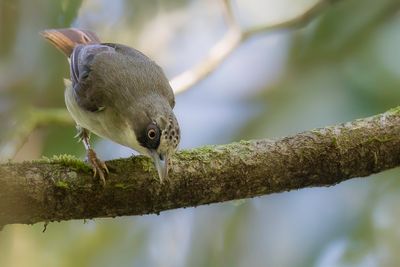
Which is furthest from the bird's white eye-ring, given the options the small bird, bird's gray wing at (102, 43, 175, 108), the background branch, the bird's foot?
the background branch

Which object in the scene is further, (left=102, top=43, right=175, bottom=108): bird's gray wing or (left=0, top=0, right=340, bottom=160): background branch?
(left=0, top=0, right=340, bottom=160): background branch

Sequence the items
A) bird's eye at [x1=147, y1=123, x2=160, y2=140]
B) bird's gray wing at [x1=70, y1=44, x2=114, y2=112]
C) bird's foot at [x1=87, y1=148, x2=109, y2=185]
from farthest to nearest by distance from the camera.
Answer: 1. bird's gray wing at [x1=70, y1=44, x2=114, y2=112]
2. bird's eye at [x1=147, y1=123, x2=160, y2=140]
3. bird's foot at [x1=87, y1=148, x2=109, y2=185]

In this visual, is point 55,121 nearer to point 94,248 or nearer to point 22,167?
point 94,248

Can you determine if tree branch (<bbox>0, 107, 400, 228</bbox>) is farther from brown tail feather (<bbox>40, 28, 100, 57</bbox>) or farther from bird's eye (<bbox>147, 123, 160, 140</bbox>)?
brown tail feather (<bbox>40, 28, 100, 57</bbox>)

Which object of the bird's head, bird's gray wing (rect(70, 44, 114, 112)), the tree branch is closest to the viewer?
the tree branch

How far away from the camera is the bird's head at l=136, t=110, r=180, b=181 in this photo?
11.4 feet

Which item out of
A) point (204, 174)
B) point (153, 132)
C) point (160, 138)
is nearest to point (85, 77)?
point (153, 132)

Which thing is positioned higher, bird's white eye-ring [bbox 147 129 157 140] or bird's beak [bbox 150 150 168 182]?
bird's beak [bbox 150 150 168 182]

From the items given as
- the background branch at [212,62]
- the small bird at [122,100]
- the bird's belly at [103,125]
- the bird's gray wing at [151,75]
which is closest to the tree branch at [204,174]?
the small bird at [122,100]

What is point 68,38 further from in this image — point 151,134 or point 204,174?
point 204,174

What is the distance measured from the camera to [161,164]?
11.2ft

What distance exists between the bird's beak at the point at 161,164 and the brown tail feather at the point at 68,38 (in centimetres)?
167

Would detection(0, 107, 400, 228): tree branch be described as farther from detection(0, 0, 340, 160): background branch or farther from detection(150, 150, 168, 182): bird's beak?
detection(0, 0, 340, 160): background branch

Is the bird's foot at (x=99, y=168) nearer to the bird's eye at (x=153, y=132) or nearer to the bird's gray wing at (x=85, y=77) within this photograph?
the bird's eye at (x=153, y=132)
